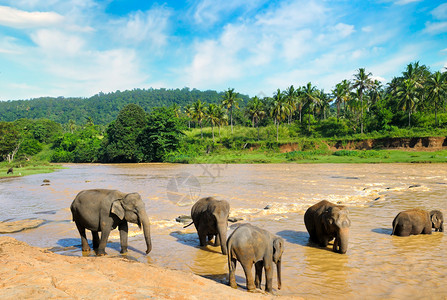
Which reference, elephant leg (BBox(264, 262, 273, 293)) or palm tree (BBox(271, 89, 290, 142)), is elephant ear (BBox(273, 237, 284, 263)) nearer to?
elephant leg (BBox(264, 262, 273, 293))

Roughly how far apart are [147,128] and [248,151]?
68.6 feet

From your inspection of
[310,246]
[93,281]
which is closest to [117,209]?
[93,281]

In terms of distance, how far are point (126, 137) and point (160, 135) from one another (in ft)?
26.3

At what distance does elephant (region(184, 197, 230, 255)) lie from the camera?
8.24 m

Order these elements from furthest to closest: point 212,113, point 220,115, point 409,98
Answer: point 220,115 → point 212,113 → point 409,98

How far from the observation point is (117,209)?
8047 millimetres

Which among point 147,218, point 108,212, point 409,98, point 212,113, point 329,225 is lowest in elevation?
point 329,225

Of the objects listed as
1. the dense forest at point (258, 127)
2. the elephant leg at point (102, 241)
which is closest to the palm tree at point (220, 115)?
the dense forest at point (258, 127)

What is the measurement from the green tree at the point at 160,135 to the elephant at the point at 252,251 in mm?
51521

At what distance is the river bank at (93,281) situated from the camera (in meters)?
4.38

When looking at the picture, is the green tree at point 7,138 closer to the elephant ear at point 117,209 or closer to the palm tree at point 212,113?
the palm tree at point 212,113

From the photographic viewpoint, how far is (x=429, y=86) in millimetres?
58125

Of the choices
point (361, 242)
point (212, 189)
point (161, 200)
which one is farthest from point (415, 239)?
point (212, 189)

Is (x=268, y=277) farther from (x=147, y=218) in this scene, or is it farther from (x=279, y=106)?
(x=279, y=106)
